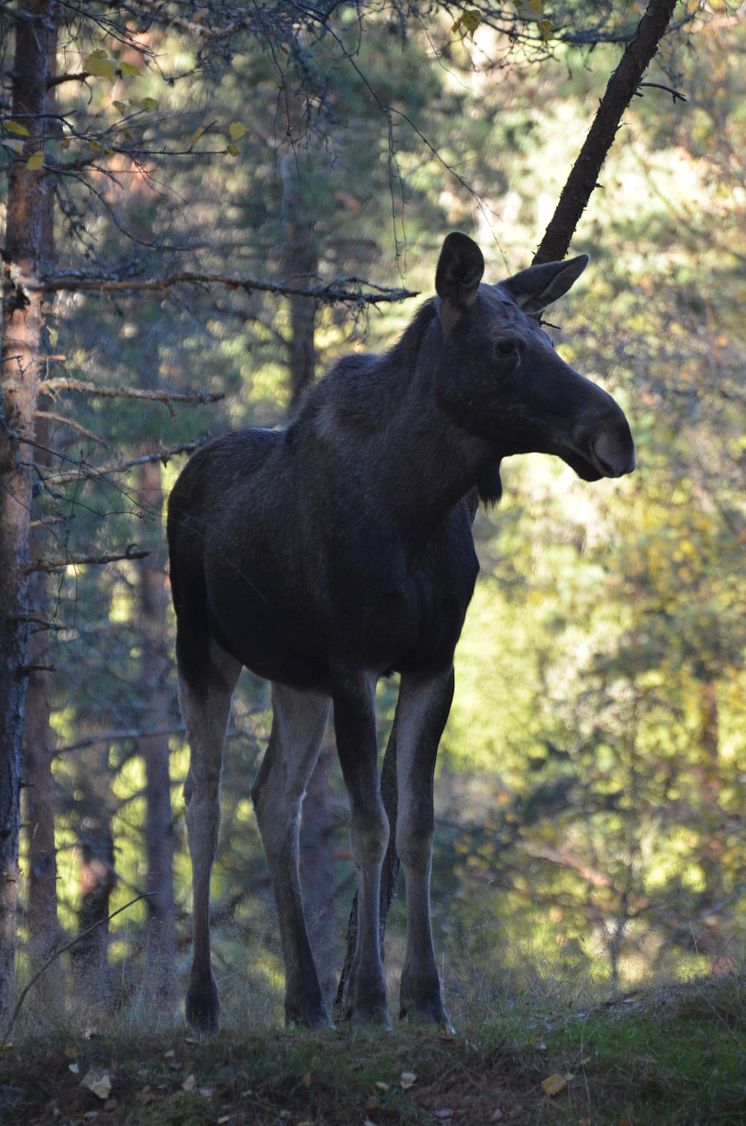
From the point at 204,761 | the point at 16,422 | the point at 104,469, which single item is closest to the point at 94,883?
the point at 16,422

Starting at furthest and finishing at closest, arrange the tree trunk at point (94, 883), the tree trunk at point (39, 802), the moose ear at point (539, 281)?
the tree trunk at point (39, 802)
the tree trunk at point (94, 883)
the moose ear at point (539, 281)

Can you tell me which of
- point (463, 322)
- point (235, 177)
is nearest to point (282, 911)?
point (463, 322)

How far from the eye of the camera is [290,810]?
7.32 meters

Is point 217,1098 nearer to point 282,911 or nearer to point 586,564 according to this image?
point 282,911

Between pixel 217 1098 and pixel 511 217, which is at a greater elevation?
pixel 511 217

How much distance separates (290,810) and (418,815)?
40.9 inches

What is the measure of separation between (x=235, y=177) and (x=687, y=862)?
1041 cm

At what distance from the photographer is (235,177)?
56.6ft

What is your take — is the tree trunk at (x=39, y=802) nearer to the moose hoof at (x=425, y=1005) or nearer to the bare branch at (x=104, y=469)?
the bare branch at (x=104, y=469)

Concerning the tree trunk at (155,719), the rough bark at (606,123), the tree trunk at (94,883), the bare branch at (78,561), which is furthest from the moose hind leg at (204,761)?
the tree trunk at (155,719)

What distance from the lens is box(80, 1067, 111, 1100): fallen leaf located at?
566cm

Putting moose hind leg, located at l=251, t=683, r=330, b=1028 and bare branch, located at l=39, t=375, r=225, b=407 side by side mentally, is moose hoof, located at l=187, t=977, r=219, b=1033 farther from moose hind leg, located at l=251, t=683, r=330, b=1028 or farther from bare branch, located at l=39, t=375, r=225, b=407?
bare branch, located at l=39, t=375, r=225, b=407

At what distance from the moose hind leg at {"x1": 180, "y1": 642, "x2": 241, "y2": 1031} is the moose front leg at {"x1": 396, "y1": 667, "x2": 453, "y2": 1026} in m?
1.24

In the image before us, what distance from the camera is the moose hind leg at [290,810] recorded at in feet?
22.6
